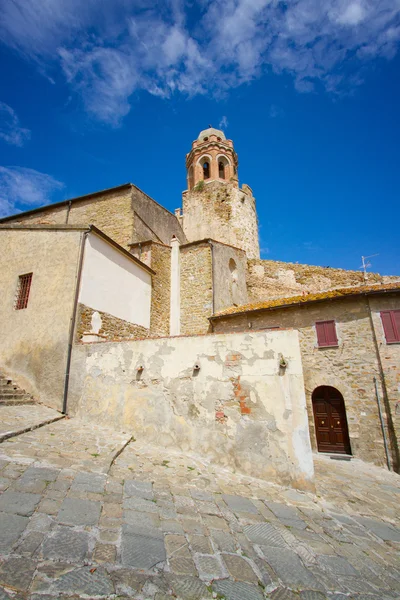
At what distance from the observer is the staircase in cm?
789

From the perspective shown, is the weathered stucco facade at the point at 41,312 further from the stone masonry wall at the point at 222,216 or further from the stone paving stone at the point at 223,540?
the stone masonry wall at the point at 222,216

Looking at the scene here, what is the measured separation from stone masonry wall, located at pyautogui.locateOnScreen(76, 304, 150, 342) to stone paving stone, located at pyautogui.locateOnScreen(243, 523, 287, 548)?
5371 mm

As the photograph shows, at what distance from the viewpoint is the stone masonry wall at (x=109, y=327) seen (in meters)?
8.90

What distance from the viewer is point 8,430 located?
5.57 metres

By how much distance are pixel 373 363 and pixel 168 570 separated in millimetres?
10446

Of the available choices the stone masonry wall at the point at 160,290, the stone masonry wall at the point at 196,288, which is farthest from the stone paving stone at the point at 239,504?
the stone masonry wall at the point at 196,288

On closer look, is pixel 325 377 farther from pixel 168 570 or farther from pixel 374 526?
pixel 168 570

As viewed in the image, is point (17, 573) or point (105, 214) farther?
point (105, 214)

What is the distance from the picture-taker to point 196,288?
15391 millimetres

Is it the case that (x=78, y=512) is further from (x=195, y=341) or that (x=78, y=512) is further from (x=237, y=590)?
(x=195, y=341)

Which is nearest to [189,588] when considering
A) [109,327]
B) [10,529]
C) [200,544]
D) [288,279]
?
[200,544]

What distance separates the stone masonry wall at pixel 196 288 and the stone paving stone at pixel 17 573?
12.1 meters

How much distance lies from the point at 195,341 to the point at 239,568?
424 cm

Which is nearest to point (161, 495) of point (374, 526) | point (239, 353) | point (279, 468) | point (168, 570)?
point (168, 570)
